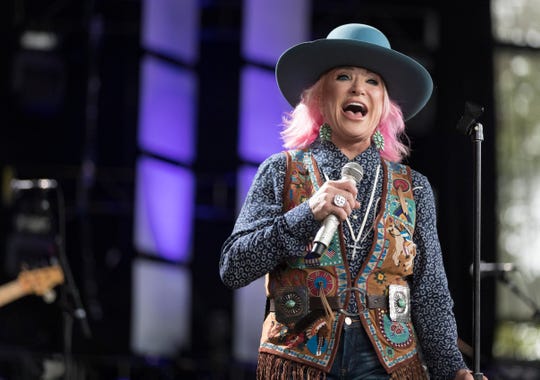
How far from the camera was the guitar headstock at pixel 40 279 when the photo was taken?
5.75 m

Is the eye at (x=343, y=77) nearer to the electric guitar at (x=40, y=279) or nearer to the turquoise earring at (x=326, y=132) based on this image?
the turquoise earring at (x=326, y=132)

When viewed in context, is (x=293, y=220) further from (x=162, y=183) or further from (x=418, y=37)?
(x=418, y=37)

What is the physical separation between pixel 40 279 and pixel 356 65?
3733 mm

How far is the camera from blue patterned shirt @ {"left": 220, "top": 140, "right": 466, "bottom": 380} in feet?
7.39

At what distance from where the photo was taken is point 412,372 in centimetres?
234

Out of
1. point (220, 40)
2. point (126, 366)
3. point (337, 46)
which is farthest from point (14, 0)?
point (337, 46)

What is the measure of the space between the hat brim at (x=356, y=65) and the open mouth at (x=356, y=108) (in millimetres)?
120

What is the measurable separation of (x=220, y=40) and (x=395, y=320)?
669 centimetres

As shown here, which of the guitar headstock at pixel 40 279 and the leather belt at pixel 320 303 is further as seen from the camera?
the guitar headstock at pixel 40 279

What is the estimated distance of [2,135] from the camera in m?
9.27

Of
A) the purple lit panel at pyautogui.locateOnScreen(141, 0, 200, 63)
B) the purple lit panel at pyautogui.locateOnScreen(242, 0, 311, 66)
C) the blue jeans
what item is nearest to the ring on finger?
the blue jeans

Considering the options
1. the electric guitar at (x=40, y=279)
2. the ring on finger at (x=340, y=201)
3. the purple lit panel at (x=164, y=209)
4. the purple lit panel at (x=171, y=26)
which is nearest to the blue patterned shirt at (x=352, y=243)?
the ring on finger at (x=340, y=201)

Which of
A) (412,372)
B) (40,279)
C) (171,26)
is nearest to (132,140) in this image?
(171,26)

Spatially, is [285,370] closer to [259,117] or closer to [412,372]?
[412,372]
